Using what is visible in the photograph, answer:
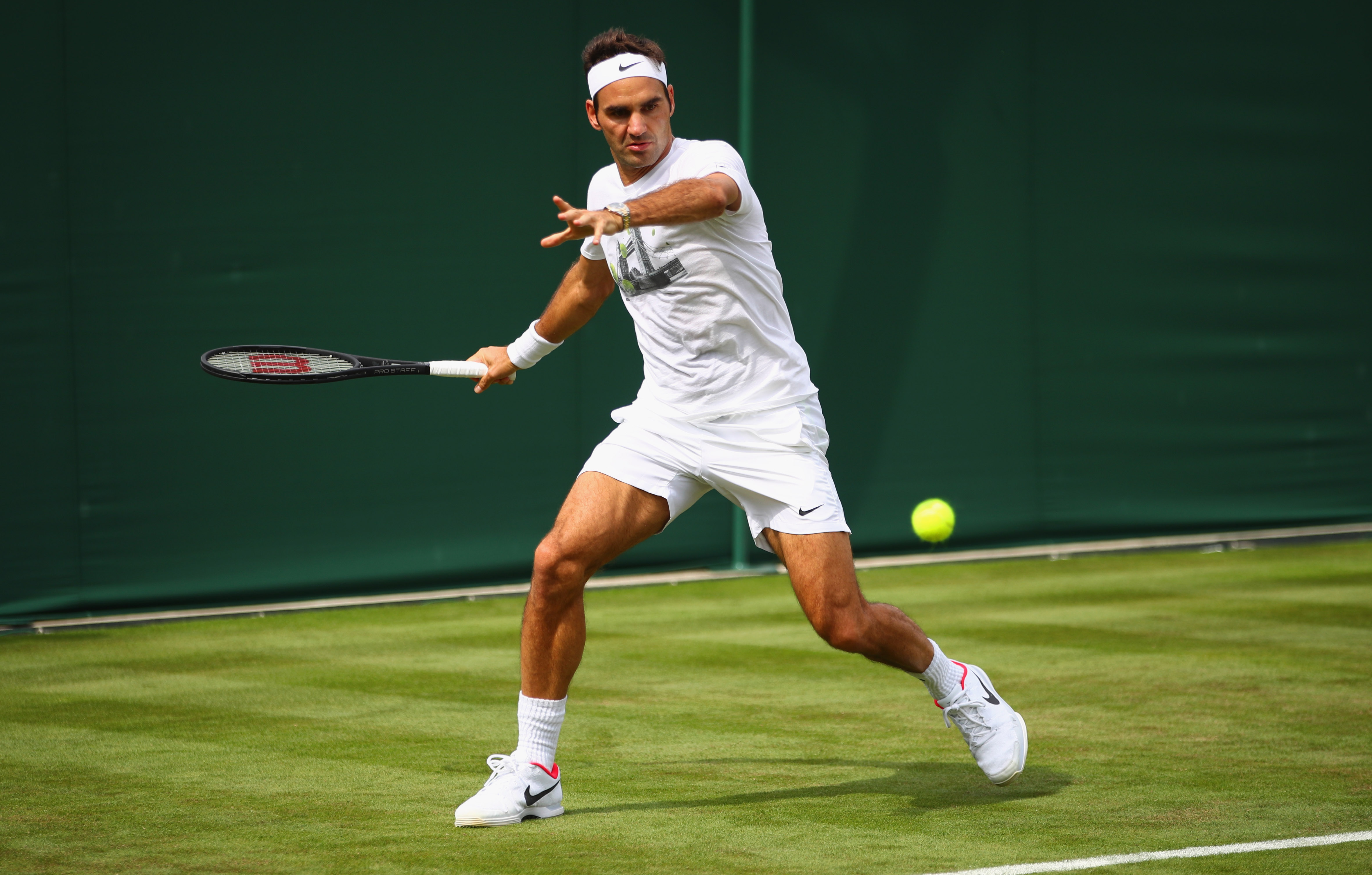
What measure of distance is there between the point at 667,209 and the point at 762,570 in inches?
224

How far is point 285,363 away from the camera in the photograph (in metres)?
4.98

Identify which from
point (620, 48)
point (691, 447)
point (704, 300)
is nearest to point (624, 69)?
point (620, 48)

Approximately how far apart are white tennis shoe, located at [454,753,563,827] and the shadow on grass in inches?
3.2

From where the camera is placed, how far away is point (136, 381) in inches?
317

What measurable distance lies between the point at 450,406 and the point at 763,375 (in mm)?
4539

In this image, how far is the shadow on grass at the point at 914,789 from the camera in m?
4.41

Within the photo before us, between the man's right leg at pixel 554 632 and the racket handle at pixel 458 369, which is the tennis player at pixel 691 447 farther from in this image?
the racket handle at pixel 458 369

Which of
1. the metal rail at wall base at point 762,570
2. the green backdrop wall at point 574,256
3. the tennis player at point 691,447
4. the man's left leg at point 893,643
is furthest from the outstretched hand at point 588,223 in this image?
the metal rail at wall base at point 762,570

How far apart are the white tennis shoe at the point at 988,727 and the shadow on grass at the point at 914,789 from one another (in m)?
0.07

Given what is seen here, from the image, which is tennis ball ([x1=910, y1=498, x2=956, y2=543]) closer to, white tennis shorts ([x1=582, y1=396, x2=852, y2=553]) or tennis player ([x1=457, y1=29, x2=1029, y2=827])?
tennis player ([x1=457, y1=29, x2=1029, y2=827])

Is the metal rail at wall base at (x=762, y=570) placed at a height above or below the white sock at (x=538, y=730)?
below

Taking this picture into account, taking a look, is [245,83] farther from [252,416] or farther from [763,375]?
[763,375]

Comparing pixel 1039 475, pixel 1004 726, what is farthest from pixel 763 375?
pixel 1039 475

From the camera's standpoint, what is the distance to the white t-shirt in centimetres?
443
